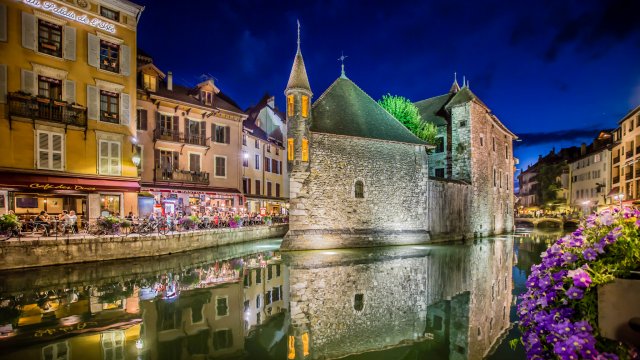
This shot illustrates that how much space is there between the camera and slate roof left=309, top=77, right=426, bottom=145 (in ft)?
65.2

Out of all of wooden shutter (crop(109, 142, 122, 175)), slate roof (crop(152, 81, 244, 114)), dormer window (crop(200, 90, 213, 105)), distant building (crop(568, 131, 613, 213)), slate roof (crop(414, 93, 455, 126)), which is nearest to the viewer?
wooden shutter (crop(109, 142, 122, 175))

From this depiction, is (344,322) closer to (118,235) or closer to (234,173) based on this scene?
(118,235)

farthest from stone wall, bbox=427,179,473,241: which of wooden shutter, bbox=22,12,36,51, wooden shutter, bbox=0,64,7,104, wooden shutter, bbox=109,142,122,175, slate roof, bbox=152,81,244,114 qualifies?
wooden shutter, bbox=0,64,7,104

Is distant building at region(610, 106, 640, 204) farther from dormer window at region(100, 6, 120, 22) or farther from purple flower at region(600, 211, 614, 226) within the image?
dormer window at region(100, 6, 120, 22)

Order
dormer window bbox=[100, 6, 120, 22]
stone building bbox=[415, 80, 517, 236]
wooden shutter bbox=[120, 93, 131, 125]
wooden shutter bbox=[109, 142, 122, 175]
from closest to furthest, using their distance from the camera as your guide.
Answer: wooden shutter bbox=[109, 142, 122, 175], dormer window bbox=[100, 6, 120, 22], wooden shutter bbox=[120, 93, 131, 125], stone building bbox=[415, 80, 517, 236]

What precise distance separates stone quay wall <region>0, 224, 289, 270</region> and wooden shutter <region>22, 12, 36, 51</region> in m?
9.80

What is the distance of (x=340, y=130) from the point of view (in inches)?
776

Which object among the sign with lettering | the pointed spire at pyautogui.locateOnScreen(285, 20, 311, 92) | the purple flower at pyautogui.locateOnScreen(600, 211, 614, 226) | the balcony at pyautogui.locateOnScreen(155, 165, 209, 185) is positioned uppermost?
the sign with lettering

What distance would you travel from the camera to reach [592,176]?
155ft

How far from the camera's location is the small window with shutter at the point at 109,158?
18.5 metres

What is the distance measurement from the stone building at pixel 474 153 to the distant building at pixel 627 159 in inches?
472

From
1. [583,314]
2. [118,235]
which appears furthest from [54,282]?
[583,314]

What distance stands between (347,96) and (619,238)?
20.4 metres

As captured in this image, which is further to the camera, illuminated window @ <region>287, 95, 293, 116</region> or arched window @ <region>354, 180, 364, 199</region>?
arched window @ <region>354, 180, 364, 199</region>
